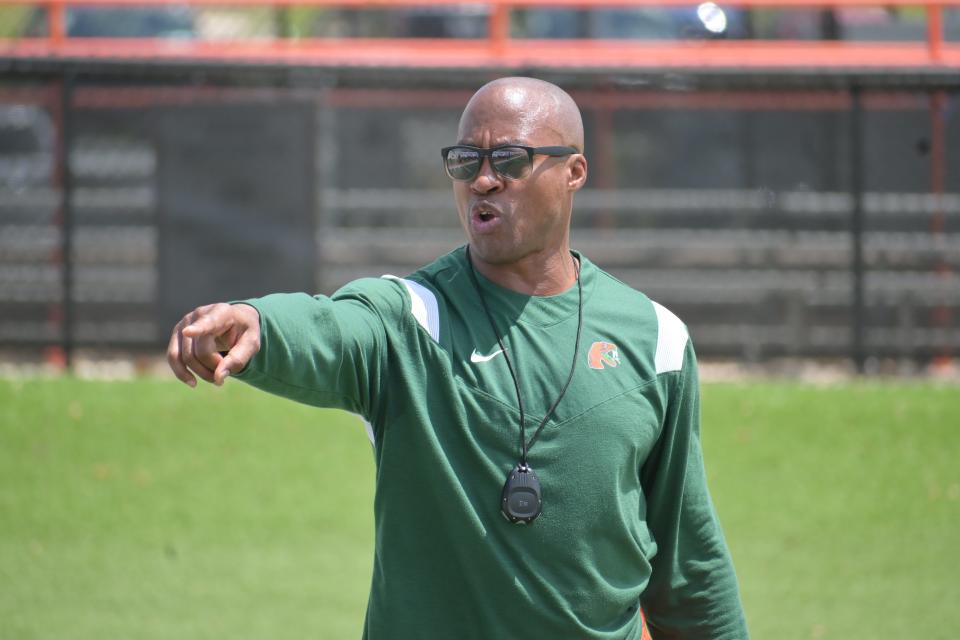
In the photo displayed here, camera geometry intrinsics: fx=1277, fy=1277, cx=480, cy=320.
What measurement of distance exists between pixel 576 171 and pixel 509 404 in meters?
0.62

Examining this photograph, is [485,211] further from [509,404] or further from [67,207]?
[67,207]

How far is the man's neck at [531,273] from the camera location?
2824mm

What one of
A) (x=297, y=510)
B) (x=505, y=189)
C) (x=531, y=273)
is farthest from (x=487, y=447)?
(x=297, y=510)

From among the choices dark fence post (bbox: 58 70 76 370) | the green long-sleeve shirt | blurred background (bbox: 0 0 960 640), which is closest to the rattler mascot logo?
the green long-sleeve shirt

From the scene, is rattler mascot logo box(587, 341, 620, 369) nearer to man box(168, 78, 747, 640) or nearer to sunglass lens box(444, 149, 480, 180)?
man box(168, 78, 747, 640)

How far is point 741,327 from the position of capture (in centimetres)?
887

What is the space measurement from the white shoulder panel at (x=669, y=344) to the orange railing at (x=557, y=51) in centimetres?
579

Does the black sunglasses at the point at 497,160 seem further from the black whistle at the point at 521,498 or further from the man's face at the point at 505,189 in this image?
the black whistle at the point at 521,498

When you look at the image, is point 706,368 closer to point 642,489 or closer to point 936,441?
point 936,441

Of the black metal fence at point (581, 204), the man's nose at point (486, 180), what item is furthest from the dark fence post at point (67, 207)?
the man's nose at point (486, 180)

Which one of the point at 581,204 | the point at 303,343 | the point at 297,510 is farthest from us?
the point at 581,204

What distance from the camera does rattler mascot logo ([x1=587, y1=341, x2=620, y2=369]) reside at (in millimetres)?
2742

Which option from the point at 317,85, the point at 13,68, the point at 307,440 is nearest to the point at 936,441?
the point at 307,440

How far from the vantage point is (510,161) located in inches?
109
